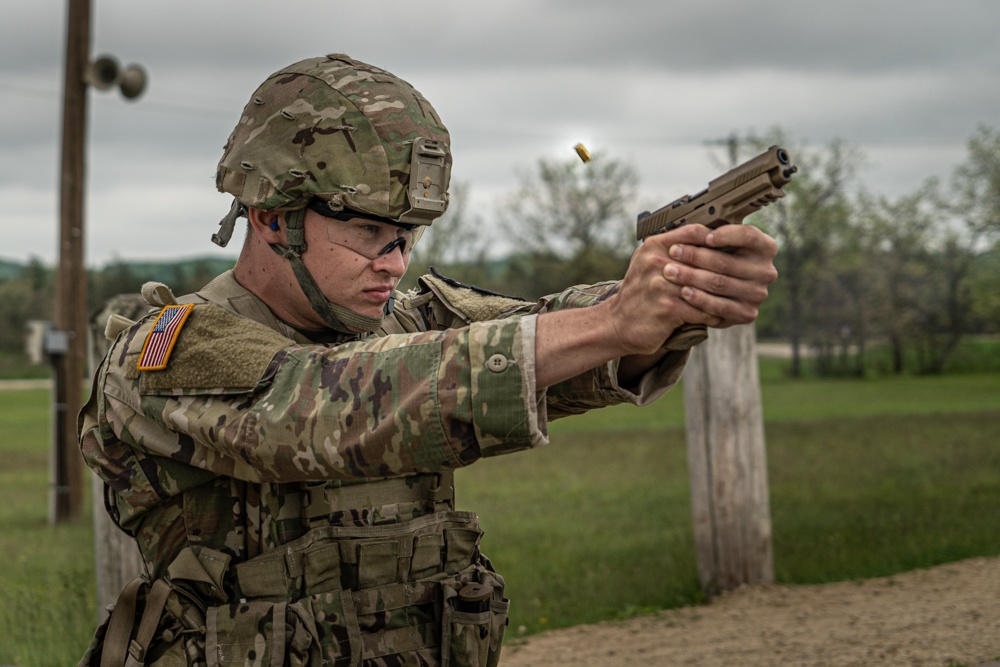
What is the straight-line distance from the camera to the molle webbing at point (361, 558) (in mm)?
2953

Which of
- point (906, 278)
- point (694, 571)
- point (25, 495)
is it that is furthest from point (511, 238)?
point (694, 571)

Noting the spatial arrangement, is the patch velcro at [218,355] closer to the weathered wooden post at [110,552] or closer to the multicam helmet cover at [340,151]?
the multicam helmet cover at [340,151]

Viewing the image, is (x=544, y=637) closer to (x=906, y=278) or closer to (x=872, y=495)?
(x=872, y=495)

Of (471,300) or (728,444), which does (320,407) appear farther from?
(728,444)

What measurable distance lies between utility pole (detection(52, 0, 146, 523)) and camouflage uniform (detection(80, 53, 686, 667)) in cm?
931

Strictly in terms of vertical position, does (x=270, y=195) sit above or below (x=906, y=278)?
below

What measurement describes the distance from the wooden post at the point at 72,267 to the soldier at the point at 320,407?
30.6 feet

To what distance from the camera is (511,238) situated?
48.3 metres

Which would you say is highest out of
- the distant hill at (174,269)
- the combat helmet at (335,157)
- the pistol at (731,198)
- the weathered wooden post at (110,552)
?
the distant hill at (174,269)

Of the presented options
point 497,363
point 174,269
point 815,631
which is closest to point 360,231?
point 497,363

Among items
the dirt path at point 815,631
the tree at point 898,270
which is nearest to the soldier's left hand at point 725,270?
the dirt path at point 815,631

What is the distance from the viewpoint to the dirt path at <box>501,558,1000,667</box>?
6.13 m

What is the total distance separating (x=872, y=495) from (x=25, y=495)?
1063 cm

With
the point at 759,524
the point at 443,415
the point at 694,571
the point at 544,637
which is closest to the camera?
the point at 443,415
